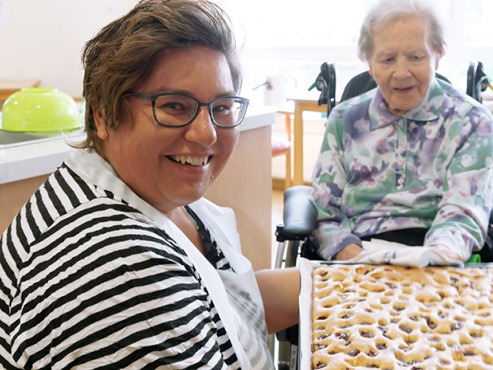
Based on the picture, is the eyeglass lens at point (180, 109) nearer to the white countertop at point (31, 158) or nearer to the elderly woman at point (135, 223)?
the elderly woman at point (135, 223)

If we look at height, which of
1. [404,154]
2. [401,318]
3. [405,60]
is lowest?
[401,318]

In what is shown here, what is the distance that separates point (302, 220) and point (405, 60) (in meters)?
0.56

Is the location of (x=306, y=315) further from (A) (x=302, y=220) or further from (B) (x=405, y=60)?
(B) (x=405, y=60)

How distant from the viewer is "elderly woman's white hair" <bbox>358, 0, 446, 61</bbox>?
1374mm

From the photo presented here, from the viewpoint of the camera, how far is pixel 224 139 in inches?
34.6

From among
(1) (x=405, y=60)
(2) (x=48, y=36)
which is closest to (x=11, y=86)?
(2) (x=48, y=36)

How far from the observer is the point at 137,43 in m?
0.74

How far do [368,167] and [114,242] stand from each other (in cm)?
96

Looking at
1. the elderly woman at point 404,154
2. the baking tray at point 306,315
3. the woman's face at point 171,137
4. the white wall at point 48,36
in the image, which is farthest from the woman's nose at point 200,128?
the white wall at point 48,36

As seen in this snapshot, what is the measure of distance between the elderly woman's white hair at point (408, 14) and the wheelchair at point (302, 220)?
22cm

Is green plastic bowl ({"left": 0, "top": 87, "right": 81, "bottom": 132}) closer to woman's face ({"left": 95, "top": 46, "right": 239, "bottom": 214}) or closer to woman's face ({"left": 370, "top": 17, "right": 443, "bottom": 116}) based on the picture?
woman's face ({"left": 95, "top": 46, "right": 239, "bottom": 214})

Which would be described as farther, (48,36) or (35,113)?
(48,36)

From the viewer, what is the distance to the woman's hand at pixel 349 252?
1.31 m

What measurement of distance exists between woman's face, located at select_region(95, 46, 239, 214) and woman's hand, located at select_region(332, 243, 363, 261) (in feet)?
1.97
